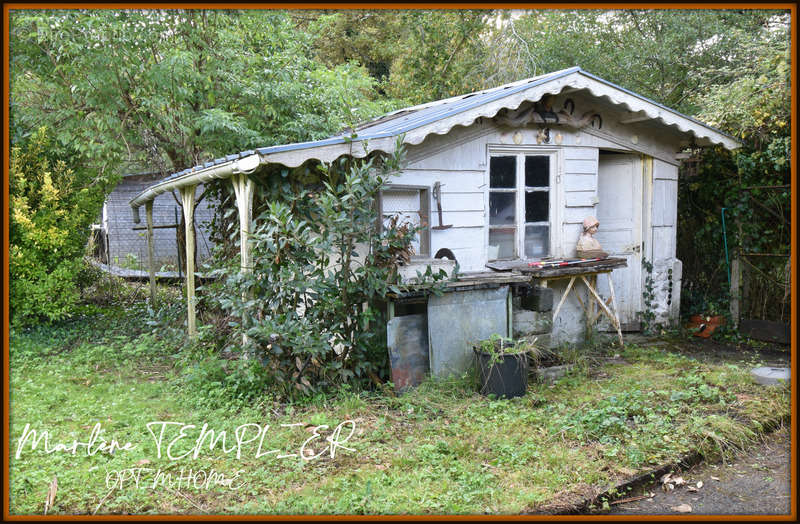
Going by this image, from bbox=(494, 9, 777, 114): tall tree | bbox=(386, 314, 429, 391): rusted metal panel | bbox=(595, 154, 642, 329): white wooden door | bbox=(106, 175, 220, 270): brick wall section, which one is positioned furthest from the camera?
bbox=(106, 175, 220, 270): brick wall section

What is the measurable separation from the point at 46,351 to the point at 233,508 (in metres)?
4.98

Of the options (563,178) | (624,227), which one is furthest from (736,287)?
(563,178)

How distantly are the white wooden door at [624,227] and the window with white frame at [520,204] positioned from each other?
1233mm

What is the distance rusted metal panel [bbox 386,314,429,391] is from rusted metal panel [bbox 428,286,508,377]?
0.10 m

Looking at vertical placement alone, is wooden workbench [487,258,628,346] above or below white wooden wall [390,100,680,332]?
below

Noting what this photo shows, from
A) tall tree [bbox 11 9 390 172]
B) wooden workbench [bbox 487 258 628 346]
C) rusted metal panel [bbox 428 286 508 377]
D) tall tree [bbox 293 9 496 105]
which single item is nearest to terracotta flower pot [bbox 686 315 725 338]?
wooden workbench [bbox 487 258 628 346]

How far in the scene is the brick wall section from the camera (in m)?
14.1

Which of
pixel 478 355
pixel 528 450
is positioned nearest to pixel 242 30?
pixel 478 355

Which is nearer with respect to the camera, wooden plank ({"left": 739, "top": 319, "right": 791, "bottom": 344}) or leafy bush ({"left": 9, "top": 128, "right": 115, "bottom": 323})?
wooden plank ({"left": 739, "top": 319, "right": 791, "bottom": 344})

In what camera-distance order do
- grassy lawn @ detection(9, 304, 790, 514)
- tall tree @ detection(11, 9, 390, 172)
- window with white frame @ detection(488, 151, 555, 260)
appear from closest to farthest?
grassy lawn @ detection(9, 304, 790, 514), window with white frame @ detection(488, 151, 555, 260), tall tree @ detection(11, 9, 390, 172)

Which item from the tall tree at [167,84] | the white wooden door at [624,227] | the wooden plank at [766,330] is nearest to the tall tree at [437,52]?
the tall tree at [167,84]

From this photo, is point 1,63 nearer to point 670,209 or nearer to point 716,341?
point 670,209

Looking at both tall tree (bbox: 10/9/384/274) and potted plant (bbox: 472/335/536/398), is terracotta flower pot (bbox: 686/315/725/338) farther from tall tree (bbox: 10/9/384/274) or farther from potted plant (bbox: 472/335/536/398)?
tall tree (bbox: 10/9/384/274)

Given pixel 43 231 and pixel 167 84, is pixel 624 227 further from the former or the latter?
pixel 43 231
